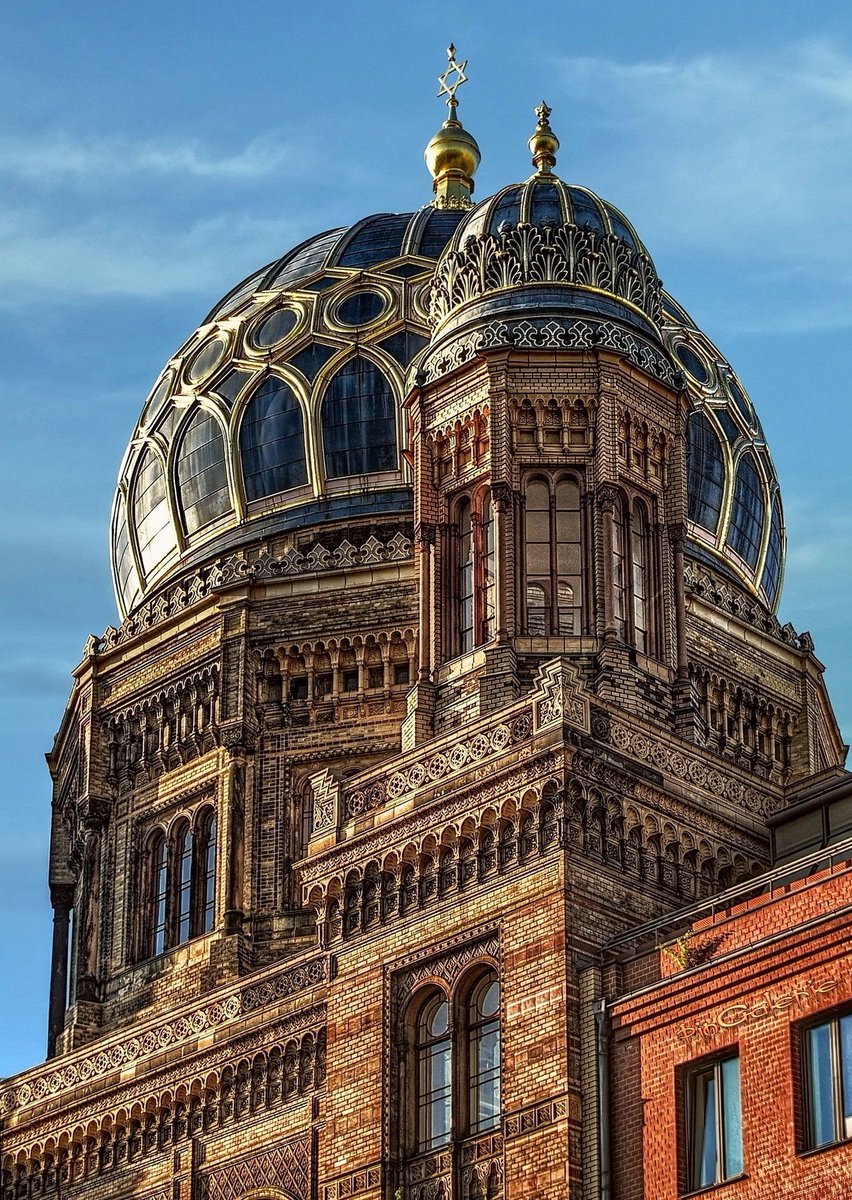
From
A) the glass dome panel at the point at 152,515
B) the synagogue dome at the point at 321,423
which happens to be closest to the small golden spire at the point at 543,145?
the synagogue dome at the point at 321,423

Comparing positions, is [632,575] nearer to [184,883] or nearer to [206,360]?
[184,883]

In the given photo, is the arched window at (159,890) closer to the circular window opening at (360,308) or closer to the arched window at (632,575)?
the circular window opening at (360,308)

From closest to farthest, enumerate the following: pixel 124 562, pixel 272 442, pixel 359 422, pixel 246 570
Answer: pixel 246 570
pixel 359 422
pixel 272 442
pixel 124 562

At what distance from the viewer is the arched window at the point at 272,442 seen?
49625 mm

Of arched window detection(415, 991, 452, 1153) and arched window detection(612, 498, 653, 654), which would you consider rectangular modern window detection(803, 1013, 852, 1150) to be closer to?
arched window detection(415, 991, 452, 1153)

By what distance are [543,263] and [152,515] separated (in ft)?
43.2

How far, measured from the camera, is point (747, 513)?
5116 centimetres

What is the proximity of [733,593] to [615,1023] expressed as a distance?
1798cm

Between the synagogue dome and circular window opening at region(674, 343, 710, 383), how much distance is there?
0.04m

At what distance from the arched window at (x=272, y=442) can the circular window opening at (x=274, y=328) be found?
98cm

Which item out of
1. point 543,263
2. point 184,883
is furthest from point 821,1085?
point 184,883

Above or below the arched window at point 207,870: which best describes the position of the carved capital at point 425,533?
above

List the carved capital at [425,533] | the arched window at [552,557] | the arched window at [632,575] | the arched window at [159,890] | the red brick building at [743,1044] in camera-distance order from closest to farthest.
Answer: the red brick building at [743,1044]
the arched window at [552,557]
the arched window at [632,575]
the carved capital at [425,533]
the arched window at [159,890]

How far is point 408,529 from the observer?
47844 millimetres
